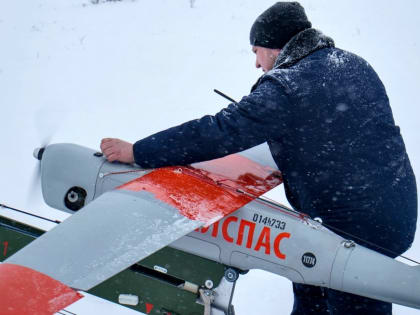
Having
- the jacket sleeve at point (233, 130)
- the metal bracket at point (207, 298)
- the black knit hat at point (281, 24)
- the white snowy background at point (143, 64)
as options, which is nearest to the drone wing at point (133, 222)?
the jacket sleeve at point (233, 130)

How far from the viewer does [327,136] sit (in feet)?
7.97

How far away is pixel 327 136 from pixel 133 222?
1009 mm

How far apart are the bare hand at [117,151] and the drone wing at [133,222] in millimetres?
184

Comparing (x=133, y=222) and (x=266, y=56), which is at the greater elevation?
(x=266, y=56)

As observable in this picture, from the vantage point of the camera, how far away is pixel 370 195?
246 cm

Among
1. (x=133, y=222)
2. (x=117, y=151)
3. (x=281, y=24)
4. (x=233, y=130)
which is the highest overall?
(x=281, y=24)

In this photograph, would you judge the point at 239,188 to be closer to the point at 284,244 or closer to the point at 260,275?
the point at 284,244

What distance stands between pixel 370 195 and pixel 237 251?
29.2 inches

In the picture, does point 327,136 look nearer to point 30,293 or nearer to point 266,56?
point 266,56

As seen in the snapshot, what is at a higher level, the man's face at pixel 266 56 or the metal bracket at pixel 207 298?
the man's face at pixel 266 56

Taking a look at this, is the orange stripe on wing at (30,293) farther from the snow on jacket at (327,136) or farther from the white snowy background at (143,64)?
the white snowy background at (143,64)

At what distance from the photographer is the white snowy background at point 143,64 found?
7.33m

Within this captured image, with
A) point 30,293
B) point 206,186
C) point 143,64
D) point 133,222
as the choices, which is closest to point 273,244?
point 206,186

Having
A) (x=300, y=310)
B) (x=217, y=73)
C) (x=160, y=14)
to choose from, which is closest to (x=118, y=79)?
(x=217, y=73)
